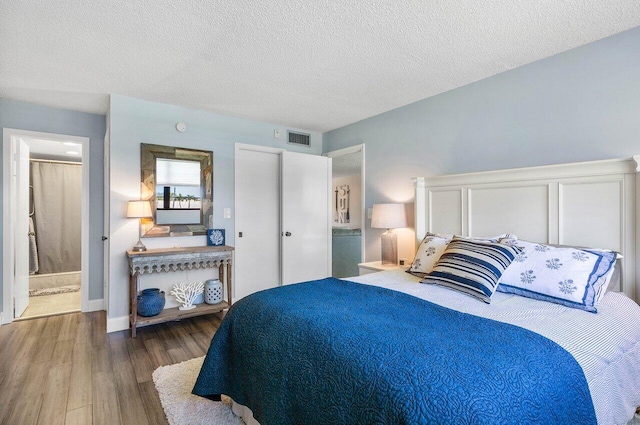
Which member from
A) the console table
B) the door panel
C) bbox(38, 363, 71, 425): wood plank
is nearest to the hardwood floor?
bbox(38, 363, 71, 425): wood plank

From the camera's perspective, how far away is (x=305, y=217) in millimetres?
4363

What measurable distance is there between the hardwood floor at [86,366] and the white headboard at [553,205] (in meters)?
2.64

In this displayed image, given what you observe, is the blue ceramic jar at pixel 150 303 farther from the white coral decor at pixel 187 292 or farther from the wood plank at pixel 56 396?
the wood plank at pixel 56 396

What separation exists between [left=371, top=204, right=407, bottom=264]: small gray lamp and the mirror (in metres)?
1.96

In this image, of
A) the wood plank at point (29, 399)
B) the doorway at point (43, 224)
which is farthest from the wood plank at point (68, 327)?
the wood plank at point (29, 399)

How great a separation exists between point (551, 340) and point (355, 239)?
3.74m

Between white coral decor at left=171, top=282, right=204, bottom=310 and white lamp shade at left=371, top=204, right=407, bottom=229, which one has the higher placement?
white lamp shade at left=371, top=204, right=407, bottom=229

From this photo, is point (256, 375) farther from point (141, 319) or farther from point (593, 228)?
point (593, 228)

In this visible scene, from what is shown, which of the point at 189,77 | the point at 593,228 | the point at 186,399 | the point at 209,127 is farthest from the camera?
the point at 209,127

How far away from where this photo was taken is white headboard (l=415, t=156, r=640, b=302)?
2.02 meters

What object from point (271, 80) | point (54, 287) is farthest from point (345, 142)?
point (54, 287)

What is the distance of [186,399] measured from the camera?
2010 millimetres

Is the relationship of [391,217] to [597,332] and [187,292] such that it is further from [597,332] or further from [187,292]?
[187,292]

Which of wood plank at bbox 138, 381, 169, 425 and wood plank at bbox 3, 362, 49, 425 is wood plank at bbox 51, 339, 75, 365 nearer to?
wood plank at bbox 3, 362, 49, 425
